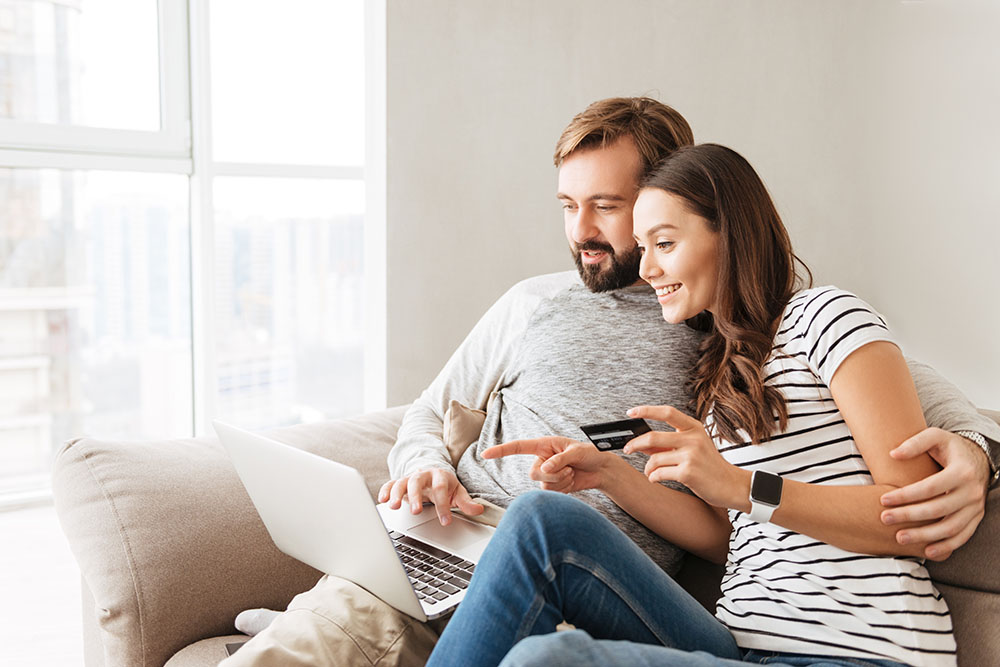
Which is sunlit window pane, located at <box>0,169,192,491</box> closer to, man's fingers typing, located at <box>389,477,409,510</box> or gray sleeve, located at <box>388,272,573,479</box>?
gray sleeve, located at <box>388,272,573,479</box>

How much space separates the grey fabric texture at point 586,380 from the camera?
1530 mm

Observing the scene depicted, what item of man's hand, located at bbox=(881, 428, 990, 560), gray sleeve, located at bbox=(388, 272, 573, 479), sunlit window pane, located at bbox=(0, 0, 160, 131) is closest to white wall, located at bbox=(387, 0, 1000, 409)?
sunlit window pane, located at bbox=(0, 0, 160, 131)

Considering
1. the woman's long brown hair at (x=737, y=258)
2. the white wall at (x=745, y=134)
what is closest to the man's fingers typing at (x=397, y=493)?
the woman's long brown hair at (x=737, y=258)

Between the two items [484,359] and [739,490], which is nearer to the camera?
[739,490]

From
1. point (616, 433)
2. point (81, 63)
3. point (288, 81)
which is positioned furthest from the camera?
point (288, 81)

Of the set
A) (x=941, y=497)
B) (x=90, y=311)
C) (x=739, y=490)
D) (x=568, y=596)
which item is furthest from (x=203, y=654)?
(x=90, y=311)

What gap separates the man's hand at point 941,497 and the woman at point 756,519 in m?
0.02

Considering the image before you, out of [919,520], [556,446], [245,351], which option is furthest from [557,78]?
[919,520]

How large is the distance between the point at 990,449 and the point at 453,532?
86cm

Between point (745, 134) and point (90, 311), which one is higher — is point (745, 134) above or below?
above

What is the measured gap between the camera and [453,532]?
1.43 metres

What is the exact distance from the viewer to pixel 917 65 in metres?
3.55

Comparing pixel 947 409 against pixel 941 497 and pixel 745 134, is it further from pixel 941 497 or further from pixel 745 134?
pixel 745 134

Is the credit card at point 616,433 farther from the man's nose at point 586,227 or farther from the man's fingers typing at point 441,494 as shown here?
the man's nose at point 586,227
